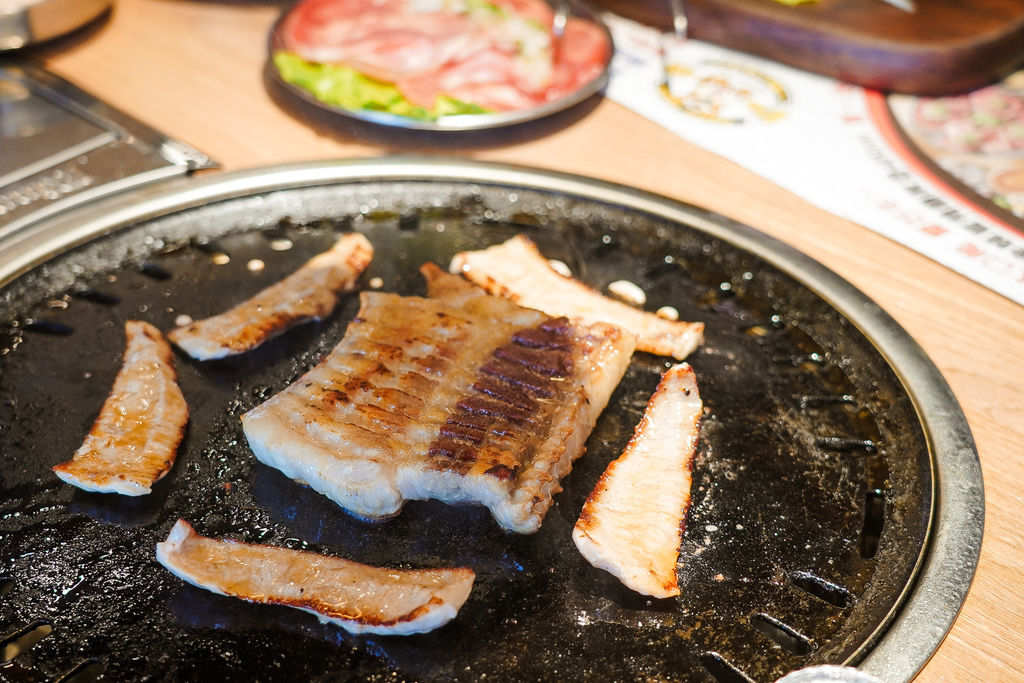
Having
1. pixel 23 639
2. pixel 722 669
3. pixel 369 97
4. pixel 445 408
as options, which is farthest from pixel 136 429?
pixel 369 97

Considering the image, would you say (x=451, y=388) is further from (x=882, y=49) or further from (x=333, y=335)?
(x=882, y=49)

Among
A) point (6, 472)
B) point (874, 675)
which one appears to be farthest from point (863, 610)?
point (6, 472)

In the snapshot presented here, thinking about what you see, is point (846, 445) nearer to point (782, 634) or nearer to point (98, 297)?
point (782, 634)

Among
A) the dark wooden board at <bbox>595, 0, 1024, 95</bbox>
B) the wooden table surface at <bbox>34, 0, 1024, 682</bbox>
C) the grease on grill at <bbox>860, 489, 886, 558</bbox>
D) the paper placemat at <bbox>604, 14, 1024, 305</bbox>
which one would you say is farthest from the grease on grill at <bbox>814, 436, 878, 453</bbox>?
the dark wooden board at <bbox>595, 0, 1024, 95</bbox>

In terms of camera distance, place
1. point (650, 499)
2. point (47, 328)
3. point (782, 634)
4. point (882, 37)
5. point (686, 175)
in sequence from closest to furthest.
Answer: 1. point (782, 634)
2. point (650, 499)
3. point (47, 328)
4. point (686, 175)
5. point (882, 37)

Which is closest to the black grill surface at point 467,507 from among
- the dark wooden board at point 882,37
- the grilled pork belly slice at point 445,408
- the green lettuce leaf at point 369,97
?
the grilled pork belly slice at point 445,408

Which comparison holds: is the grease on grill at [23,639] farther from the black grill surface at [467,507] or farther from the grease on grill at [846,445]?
the grease on grill at [846,445]
